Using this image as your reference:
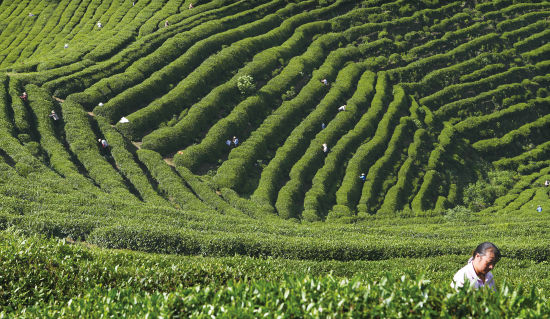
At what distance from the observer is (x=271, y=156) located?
40.7 m

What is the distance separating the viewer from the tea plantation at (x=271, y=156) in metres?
13.2

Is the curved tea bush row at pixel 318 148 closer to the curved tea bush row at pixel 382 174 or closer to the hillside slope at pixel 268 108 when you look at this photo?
the hillside slope at pixel 268 108

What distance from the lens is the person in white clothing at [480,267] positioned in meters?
9.73

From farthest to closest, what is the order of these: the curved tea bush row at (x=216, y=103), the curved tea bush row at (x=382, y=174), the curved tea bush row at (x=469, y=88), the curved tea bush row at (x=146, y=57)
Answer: the curved tea bush row at (x=469, y=88) → the curved tea bush row at (x=146, y=57) → the curved tea bush row at (x=382, y=174) → the curved tea bush row at (x=216, y=103)

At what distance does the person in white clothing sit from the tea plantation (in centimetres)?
41

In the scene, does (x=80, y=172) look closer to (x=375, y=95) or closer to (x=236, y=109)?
(x=236, y=109)

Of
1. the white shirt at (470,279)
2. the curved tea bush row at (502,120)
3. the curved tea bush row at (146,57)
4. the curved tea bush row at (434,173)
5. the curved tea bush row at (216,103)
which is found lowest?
the curved tea bush row at (434,173)

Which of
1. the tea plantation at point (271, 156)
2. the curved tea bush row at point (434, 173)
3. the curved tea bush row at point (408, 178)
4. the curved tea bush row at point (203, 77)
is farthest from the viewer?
the curved tea bush row at point (434, 173)

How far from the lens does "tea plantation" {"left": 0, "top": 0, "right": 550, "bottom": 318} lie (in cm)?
1322

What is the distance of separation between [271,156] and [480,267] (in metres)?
31.2

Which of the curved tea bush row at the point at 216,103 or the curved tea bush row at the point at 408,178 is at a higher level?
the curved tea bush row at the point at 216,103

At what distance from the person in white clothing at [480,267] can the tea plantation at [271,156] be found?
1.33ft

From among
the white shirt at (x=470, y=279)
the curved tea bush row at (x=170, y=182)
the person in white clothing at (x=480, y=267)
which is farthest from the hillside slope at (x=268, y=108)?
the person in white clothing at (x=480, y=267)

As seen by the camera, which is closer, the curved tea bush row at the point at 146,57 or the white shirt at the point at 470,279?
the white shirt at the point at 470,279
